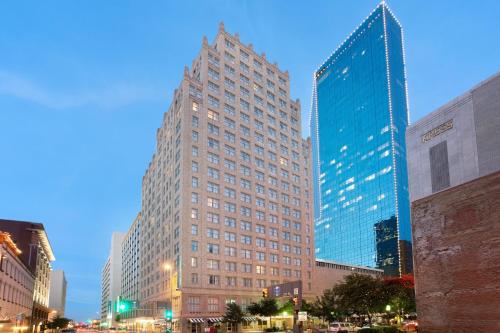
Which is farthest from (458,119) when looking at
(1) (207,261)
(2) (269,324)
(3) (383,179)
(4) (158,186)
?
(3) (383,179)

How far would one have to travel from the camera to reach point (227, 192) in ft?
325

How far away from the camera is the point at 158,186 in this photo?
119625mm

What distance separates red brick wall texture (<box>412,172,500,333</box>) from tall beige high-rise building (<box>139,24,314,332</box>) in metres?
55.8

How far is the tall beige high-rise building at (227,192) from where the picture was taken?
299ft

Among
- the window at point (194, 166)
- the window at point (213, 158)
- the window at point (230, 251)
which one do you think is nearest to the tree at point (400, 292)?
the window at point (230, 251)

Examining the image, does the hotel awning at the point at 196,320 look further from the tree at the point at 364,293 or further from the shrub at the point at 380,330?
the shrub at the point at 380,330

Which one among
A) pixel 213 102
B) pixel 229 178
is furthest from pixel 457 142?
pixel 213 102

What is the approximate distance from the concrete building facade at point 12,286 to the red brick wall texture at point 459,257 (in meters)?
35.0

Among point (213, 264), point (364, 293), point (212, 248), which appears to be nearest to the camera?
point (364, 293)

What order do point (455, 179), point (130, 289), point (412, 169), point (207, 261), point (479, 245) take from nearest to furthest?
point (479, 245), point (455, 179), point (412, 169), point (207, 261), point (130, 289)

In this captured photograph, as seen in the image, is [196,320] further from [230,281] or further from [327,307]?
[327,307]

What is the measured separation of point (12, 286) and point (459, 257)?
50.4 meters

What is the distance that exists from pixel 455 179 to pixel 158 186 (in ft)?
308

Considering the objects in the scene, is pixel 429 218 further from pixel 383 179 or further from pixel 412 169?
pixel 383 179
